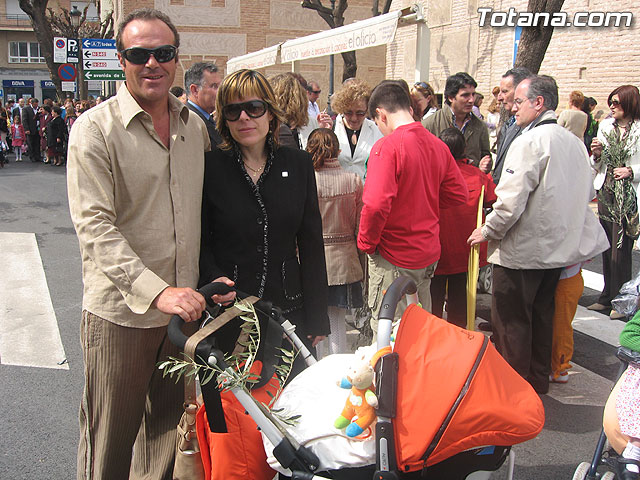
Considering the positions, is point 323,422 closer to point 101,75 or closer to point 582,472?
point 582,472

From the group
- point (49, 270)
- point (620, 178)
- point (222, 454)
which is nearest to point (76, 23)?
point (49, 270)

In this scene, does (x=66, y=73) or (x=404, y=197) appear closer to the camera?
(x=404, y=197)

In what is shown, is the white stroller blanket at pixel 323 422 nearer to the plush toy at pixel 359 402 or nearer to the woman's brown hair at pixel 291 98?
the plush toy at pixel 359 402

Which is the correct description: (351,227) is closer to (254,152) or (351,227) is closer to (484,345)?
(254,152)

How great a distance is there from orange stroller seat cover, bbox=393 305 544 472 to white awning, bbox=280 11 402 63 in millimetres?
5757

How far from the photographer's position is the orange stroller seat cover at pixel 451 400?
1.96 m

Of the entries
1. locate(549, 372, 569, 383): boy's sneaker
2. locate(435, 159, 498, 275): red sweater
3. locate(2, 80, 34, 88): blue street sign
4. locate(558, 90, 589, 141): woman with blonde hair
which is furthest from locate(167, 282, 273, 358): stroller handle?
locate(2, 80, 34, 88): blue street sign

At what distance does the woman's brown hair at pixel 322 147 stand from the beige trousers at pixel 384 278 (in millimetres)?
777

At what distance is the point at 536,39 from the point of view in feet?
27.3

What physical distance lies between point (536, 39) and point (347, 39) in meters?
2.65

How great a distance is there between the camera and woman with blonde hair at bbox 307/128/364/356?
424 cm

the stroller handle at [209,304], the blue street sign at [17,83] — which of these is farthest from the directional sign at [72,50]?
the blue street sign at [17,83]

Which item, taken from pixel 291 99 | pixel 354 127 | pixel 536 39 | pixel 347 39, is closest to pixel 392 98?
pixel 291 99

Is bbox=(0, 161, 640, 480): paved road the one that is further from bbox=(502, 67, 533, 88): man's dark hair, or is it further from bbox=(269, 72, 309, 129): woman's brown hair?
bbox=(269, 72, 309, 129): woman's brown hair
